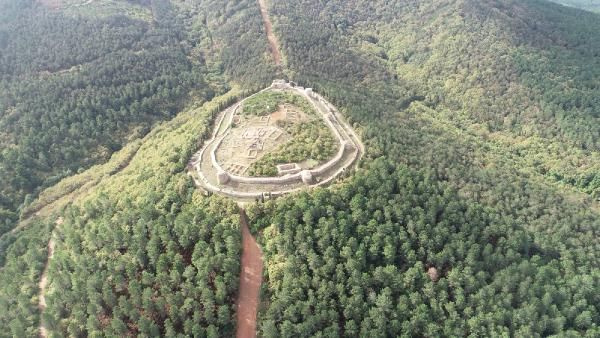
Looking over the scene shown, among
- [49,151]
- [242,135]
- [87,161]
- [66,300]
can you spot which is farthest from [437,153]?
[49,151]

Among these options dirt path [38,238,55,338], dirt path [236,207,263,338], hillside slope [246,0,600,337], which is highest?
hillside slope [246,0,600,337]

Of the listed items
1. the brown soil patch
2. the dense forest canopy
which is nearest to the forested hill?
the dense forest canopy

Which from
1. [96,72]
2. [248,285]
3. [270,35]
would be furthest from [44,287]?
[270,35]

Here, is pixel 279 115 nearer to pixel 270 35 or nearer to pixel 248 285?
pixel 248 285

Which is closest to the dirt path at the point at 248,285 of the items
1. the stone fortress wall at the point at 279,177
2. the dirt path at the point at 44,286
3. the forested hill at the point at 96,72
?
the stone fortress wall at the point at 279,177

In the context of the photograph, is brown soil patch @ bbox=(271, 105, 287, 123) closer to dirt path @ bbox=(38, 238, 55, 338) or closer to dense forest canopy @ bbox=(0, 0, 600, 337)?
dense forest canopy @ bbox=(0, 0, 600, 337)

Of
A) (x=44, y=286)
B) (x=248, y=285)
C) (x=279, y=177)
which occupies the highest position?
(x=279, y=177)

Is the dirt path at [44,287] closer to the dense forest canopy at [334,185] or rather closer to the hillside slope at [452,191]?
the dense forest canopy at [334,185]
